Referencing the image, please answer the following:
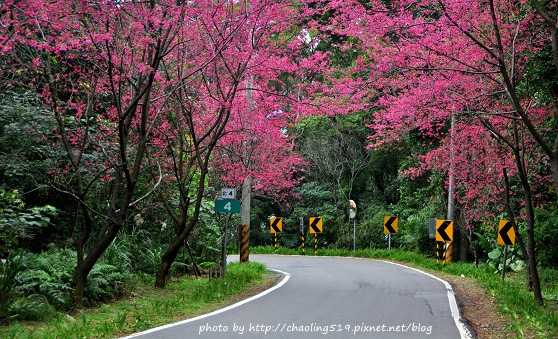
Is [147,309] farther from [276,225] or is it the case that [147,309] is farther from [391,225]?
[276,225]

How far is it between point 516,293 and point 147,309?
8002mm

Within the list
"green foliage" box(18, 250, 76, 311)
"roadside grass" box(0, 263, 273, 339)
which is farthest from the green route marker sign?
"green foliage" box(18, 250, 76, 311)

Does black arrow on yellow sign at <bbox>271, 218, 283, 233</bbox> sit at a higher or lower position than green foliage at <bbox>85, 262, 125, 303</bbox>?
higher

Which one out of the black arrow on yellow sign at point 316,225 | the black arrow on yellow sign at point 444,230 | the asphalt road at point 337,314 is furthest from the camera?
the black arrow on yellow sign at point 316,225

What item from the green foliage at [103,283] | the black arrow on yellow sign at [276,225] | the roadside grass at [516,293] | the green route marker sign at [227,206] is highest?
the green route marker sign at [227,206]

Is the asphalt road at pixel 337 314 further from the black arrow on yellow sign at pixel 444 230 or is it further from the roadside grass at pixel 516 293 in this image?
the black arrow on yellow sign at pixel 444 230

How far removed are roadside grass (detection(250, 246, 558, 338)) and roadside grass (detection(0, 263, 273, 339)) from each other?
217 inches

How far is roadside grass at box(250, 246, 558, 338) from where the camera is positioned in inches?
372

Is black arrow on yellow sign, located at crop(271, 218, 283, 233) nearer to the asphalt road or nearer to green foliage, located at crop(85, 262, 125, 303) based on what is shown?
the asphalt road

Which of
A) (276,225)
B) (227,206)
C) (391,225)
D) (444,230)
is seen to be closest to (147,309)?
(227,206)

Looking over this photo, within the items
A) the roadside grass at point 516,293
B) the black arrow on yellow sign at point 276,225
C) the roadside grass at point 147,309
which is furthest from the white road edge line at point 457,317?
the black arrow on yellow sign at point 276,225

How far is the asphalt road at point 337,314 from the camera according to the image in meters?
8.40

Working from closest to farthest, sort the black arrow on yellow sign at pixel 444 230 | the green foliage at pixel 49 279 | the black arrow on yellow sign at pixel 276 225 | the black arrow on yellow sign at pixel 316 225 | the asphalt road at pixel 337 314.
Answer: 1. the asphalt road at pixel 337 314
2. the green foliage at pixel 49 279
3. the black arrow on yellow sign at pixel 444 230
4. the black arrow on yellow sign at pixel 276 225
5. the black arrow on yellow sign at pixel 316 225

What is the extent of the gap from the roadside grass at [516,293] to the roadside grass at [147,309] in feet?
18.1
